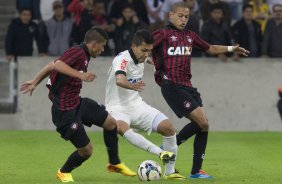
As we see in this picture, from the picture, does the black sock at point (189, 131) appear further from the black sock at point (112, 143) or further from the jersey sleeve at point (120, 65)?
the jersey sleeve at point (120, 65)

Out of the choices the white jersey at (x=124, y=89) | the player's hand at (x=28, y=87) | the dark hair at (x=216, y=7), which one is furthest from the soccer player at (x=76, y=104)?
the dark hair at (x=216, y=7)

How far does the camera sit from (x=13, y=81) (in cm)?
1736

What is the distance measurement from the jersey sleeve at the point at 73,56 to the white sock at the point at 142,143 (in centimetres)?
124

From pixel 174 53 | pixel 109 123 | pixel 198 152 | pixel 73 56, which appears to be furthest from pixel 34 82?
pixel 198 152

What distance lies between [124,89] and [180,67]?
2.50ft

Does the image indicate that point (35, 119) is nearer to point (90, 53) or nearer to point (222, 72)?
point (222, 72)

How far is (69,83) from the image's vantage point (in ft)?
34.6

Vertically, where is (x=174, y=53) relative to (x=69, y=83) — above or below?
above

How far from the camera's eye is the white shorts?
11246 mm

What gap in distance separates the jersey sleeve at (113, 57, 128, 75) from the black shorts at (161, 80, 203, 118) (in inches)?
26.4

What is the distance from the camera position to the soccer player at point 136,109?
35.6 feet

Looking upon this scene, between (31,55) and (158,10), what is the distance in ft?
8.97

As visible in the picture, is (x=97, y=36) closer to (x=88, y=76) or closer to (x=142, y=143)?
(x=88, y=76)

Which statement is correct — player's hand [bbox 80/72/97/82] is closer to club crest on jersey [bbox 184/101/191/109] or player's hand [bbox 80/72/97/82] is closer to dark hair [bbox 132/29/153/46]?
dark hair [bbox 132/29/153/46]
